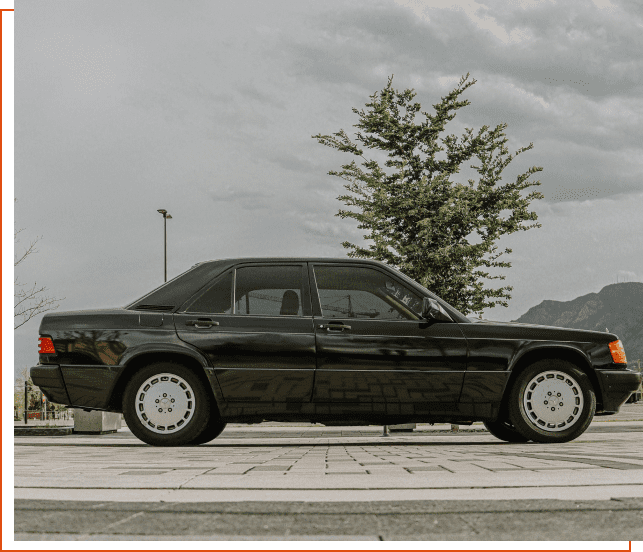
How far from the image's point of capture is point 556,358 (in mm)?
6504

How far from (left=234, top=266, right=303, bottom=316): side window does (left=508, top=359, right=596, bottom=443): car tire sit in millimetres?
2126

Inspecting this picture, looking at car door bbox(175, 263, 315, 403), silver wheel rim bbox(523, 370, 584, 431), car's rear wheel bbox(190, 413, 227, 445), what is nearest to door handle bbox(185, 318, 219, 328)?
car door bbox(175, 263, 315, 403)

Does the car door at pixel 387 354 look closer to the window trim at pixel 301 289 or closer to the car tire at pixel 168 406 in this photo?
the window trim at pixel 301 289

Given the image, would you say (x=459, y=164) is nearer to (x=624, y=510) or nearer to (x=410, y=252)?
(x=410, y=252)

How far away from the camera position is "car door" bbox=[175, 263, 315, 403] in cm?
608

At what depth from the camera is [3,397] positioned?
268 cm

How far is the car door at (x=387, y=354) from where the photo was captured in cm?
608

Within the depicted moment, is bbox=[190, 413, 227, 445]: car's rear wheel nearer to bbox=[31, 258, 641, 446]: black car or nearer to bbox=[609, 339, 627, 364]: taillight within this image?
bbox=[31, 258, 641, 446]: black car

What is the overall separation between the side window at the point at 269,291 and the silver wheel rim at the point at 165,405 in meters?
0.86

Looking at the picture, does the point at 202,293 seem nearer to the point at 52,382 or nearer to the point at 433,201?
the point at 52,382

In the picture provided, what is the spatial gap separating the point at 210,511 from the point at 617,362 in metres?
4.98

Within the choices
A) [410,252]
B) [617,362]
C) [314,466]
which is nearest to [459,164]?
[410,252]

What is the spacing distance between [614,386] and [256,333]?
328cm

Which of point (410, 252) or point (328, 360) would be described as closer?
point (328, 360)
